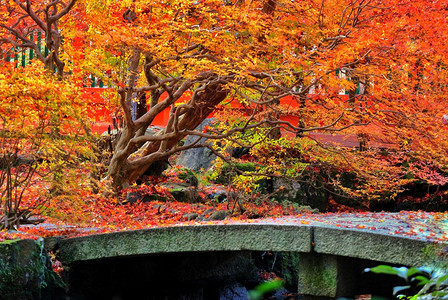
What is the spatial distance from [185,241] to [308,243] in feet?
5.07

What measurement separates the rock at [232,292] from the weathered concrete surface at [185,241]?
2439 mm

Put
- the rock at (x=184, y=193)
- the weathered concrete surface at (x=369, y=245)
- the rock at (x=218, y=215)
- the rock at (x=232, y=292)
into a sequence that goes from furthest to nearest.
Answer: the rock at (x=184, y=193) → the rock at (x=218, y=215) → the rock at (x=232, y=292) → the weathered concrete surface at (x=369, y=245)

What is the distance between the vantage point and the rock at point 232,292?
9141mm

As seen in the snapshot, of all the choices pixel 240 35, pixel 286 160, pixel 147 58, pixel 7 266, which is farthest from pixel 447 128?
pixel 7 266

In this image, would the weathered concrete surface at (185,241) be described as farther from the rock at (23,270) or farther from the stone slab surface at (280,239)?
the rock at (23,270)

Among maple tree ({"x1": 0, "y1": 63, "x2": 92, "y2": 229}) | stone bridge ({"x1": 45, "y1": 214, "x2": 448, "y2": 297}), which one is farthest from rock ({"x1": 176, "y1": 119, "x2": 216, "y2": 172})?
stone bridge ({"x1": 45, "y1": 214, "x2": 448, "y2": 297})

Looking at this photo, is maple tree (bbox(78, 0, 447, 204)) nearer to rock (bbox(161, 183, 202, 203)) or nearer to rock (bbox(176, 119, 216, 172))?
rock (bbox(161, 183, 202, 203))

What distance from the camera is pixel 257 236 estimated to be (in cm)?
668

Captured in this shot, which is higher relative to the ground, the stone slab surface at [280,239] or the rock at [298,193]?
the stone slab surface at [280,239]

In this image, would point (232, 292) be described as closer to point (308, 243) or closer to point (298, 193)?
point (308, 243)

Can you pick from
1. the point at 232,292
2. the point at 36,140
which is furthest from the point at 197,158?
the point at 36,140

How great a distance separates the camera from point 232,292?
923cm

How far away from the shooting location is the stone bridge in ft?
19.6

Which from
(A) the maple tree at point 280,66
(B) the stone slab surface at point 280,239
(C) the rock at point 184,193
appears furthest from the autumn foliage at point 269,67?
(B) the stone slab surface at point 280,239
